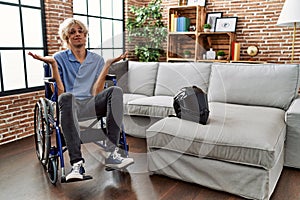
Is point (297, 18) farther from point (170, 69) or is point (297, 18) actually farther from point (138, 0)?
point (138, 0)

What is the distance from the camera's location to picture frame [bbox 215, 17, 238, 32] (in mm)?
4398

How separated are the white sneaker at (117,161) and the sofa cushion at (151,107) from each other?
29.9 inches

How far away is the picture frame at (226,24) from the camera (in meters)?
4.40

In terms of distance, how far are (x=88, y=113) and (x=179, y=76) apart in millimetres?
1433

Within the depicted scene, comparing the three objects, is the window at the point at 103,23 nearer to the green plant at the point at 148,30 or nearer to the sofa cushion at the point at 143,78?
the green plant at the point at 148,30

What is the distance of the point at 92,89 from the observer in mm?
2297

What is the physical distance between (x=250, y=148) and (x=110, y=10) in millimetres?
3646

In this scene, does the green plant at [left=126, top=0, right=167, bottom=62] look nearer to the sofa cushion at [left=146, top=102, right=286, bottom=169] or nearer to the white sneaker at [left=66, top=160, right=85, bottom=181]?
the sofa cushion at [left=146, top=102, right=286, bottom=169]

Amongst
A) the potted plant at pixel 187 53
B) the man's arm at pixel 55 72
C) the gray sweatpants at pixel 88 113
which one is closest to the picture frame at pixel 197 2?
the potted plant at pixel 187 53

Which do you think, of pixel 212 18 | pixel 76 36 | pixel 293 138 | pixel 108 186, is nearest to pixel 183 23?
pixel 212 18

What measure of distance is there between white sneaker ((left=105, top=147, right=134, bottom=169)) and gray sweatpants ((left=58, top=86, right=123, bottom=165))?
5 centimetres

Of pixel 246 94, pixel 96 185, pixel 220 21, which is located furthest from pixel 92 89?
pixel 220 21

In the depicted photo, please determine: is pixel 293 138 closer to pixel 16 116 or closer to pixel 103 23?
pixel 16 116

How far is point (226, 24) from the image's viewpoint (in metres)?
4.44
